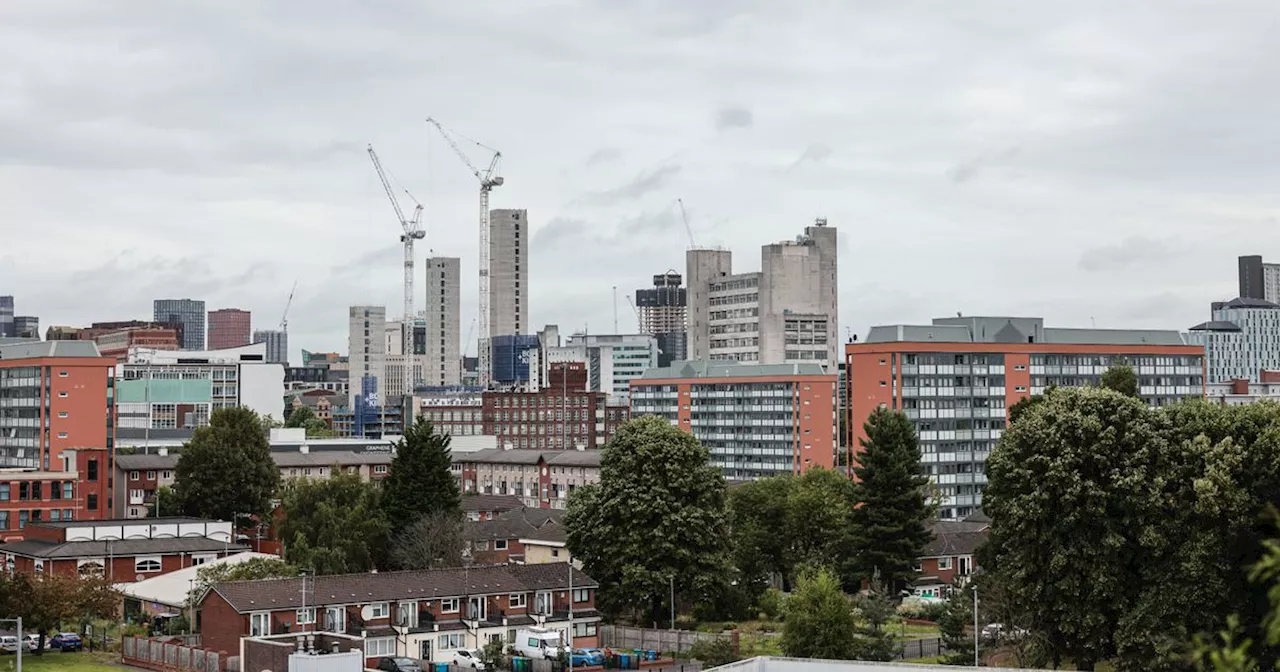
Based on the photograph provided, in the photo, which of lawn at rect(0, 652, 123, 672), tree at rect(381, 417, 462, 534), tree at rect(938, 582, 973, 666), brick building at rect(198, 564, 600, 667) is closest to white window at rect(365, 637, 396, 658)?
brick building at rect(198, 564, 600, 667)

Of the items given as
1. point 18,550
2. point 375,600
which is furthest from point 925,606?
point 18,550

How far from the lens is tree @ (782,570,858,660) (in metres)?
65.9

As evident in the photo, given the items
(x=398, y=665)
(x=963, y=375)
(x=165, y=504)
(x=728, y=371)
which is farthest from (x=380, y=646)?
(x=728, y=371)

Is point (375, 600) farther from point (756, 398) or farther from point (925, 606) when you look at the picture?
point (756, 398)

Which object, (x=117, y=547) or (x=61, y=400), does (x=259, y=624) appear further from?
(x=61, y=400)

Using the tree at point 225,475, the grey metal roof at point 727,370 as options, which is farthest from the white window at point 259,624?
the grey metal roof at point 727,370

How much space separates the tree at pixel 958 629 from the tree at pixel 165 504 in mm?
64526

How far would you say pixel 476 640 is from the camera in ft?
247

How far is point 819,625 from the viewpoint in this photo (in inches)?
2603

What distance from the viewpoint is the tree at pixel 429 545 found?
90562mm

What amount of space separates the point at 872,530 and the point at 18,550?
51.2 metres

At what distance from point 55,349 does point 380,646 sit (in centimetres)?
7159

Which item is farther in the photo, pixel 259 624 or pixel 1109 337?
pixel 1109 337

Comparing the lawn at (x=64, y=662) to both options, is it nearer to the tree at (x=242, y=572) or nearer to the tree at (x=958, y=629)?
the tree at (x=242, y=572)
